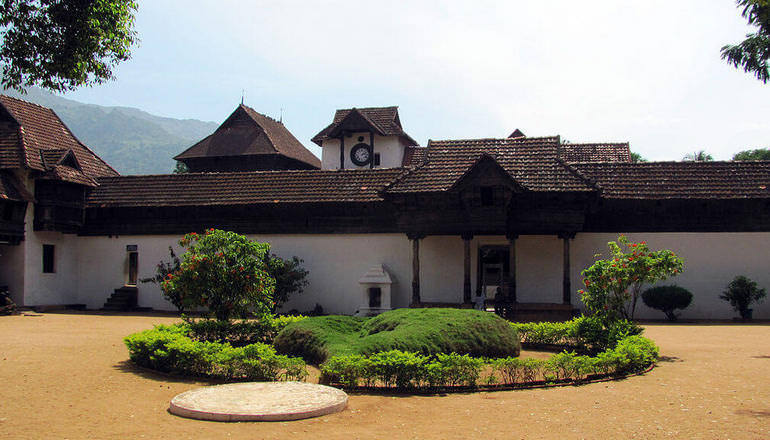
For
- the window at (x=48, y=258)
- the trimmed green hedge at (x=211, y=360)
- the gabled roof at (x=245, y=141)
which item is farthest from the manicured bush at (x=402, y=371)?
the gabled roof at (x=245, y=141)

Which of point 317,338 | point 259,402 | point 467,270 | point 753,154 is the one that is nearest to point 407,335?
point 317,338

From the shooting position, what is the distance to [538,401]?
8.81 metres

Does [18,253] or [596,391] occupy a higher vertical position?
[18,253]

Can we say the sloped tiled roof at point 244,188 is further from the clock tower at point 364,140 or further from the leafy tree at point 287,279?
the clock tower at point 364,140

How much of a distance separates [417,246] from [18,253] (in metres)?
13.7

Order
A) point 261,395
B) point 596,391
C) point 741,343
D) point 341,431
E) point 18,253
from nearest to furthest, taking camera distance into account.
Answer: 1. point 341,431
2. point 261,395
3. point 596,391
4. point 741,343
5. point 18,253

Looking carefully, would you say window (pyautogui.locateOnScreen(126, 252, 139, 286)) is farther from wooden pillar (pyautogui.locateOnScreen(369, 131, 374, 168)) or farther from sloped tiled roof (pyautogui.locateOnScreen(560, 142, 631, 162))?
sloped tiled roof (pyautogui.locateOnScreen(560, 142, 631, 162))

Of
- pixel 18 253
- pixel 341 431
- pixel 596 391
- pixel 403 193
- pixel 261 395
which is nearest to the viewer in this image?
pixel 341 431

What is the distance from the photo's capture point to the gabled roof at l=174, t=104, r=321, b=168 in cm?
3994

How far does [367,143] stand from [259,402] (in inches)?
1303

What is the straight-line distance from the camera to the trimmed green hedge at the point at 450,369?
962 centimetres

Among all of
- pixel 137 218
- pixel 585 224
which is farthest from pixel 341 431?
pixel 137 218

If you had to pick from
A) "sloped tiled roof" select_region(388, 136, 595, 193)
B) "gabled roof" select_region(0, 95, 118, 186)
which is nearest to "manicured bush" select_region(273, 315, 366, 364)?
"sloped tiled roof" select_region(388, 136, 595, 193)

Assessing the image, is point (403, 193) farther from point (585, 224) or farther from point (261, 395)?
point (261, 395)
